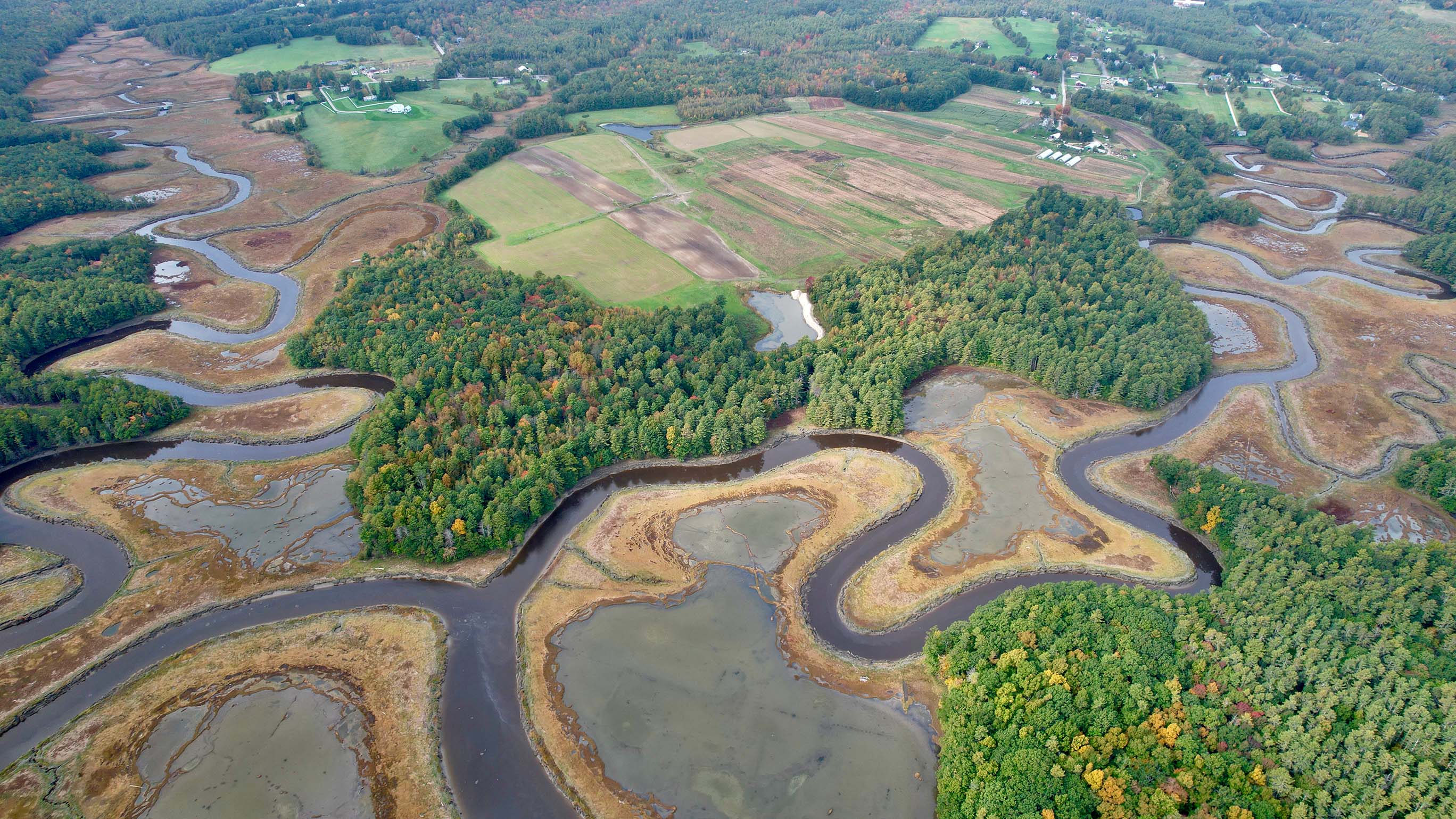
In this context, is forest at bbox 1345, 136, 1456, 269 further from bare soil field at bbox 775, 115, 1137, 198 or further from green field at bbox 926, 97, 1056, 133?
green field at bbox 926, 97, 1056, 133

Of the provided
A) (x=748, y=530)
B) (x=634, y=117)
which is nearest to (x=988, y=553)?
(x=748, y=530)

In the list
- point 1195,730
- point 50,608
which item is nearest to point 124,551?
point 50,608

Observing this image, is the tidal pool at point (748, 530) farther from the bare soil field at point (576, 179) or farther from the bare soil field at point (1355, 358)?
the bare soil field at point (576, 179)

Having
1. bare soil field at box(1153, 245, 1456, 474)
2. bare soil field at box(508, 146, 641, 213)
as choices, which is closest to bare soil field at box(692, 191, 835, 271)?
bare soil field at box(508, 146, 641, 213)

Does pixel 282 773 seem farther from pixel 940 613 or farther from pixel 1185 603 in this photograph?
pixel 1185 603

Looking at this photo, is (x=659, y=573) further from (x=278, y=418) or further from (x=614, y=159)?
(x=614, y=159)

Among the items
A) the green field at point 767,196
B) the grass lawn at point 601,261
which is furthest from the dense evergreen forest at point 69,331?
the green field at point 767,196
